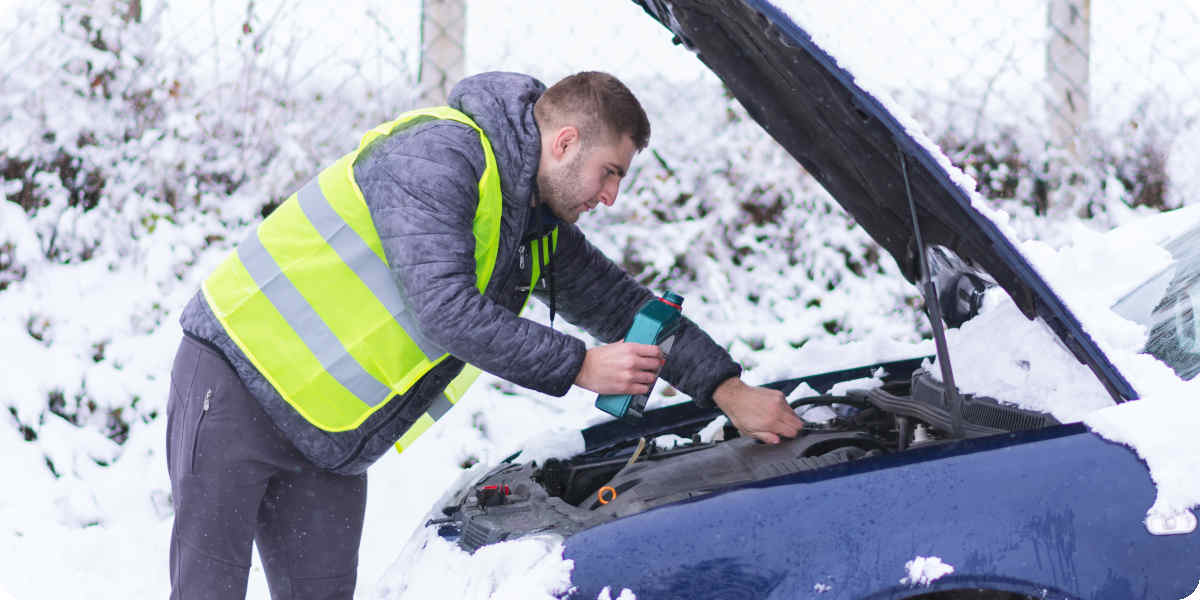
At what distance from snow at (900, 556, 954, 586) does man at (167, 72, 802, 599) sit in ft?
1.99

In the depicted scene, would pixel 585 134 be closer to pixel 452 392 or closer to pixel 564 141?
pixel 564 141

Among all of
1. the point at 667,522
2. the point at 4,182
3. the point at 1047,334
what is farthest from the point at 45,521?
the point at 1047,334

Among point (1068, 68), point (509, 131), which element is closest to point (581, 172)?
point (509, 131)

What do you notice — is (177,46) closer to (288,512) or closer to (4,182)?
(4,182)

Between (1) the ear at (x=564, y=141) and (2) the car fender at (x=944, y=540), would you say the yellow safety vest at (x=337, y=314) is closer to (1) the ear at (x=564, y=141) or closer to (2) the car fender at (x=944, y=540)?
(1) the ear at (x=564, y=141)

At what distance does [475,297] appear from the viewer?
186 cm

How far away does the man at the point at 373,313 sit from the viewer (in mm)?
1914

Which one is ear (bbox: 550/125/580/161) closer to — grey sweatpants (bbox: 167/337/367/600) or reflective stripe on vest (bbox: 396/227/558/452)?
reflective stripe on vest (bbox: 396/227/558/452)

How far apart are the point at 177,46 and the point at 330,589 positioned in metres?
3.87

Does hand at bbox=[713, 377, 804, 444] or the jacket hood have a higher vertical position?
the jacket hood

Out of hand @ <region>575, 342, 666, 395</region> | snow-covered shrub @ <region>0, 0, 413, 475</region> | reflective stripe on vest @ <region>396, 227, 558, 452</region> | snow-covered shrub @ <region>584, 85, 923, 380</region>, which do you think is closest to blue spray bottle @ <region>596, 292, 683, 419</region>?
hand @ <region>575, 342, 666, 395</region>

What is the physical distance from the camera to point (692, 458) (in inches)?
85.4

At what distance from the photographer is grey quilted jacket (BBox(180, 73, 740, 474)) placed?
1859 mm

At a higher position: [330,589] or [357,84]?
[357,84]
